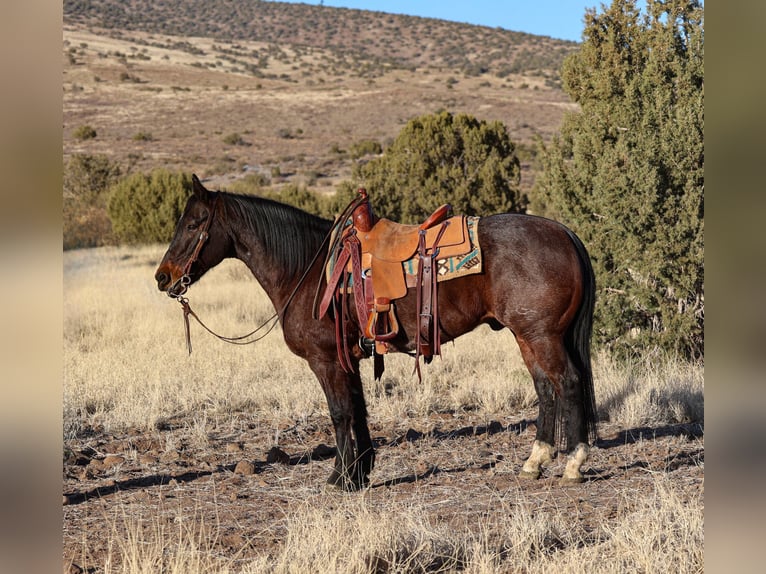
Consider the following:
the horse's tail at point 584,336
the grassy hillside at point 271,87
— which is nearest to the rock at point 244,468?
the horse's tail at point 584,336

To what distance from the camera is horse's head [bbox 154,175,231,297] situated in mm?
5531

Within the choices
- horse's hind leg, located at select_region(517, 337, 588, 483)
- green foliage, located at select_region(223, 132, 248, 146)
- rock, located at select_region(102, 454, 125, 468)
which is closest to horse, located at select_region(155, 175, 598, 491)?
horse's hind leg, located at select_region(517, 337, 588, 483)

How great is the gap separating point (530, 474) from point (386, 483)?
100 cm

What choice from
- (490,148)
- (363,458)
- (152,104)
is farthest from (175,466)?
(152,104)

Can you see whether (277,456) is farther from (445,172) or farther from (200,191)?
→ (445,172)

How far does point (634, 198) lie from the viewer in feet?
27.6

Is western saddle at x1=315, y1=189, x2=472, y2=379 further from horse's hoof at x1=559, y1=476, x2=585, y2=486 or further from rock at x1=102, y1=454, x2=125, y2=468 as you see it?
rock at x1=102, y1=454, x2=125, y2=468

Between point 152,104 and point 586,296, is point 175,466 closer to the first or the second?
point 586,296

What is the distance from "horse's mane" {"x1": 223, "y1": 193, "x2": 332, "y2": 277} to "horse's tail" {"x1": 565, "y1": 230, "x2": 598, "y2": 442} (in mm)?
1822

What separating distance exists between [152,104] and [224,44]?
3343 cm

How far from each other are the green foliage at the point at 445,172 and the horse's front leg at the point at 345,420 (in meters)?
12.3

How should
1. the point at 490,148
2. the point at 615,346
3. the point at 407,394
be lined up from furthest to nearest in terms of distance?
the point at 490,148
the point at 615,346
the point at 407,394
